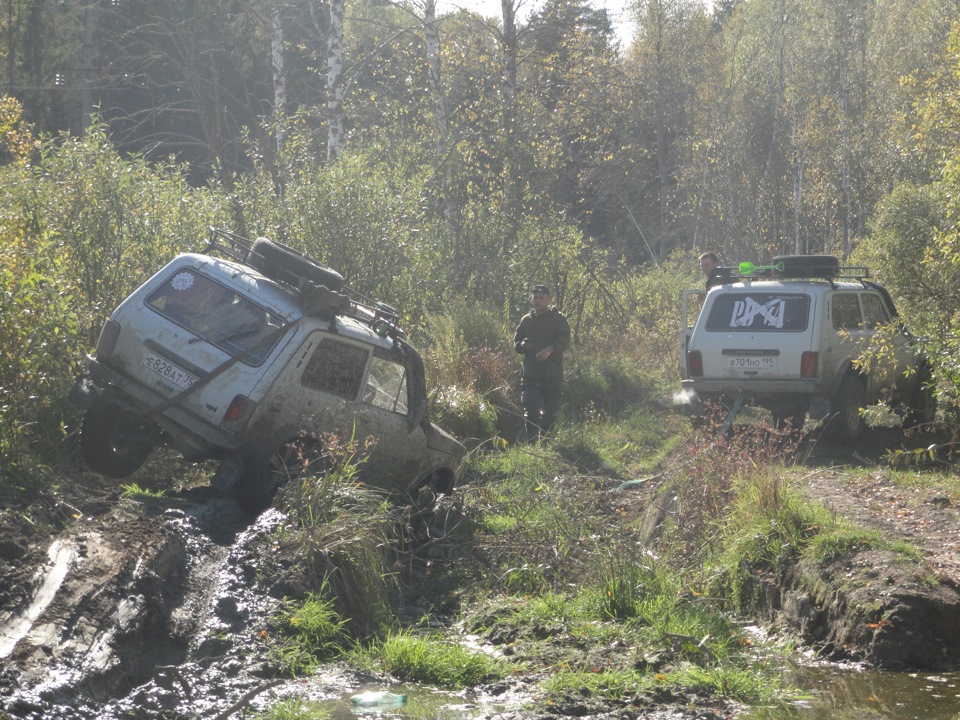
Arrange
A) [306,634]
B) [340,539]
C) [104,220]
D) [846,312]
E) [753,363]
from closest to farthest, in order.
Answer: [306,634]
[340,539]
[104,220]
[753,363]
[846,312]

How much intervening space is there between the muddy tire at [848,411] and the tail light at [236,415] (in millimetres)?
7682

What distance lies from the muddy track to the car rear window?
7.47 m

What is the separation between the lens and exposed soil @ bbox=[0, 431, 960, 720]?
514 centimetres

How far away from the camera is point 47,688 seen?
485cm

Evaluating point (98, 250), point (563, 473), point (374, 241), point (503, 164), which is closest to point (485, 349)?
point (374, 241)

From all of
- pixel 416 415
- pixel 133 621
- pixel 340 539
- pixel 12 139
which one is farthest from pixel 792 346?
pixel 12 139

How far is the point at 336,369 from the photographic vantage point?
28.9 feet

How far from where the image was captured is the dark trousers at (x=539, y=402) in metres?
13.8

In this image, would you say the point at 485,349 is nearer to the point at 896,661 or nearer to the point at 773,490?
the point at 773,490

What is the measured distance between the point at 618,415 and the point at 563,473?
184 inches

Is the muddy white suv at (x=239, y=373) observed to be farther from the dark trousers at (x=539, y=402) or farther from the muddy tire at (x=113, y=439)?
the dark trousers at (x=539, y=402)

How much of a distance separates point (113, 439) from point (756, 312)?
7.56m

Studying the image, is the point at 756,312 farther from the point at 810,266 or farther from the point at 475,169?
the point at 475,169

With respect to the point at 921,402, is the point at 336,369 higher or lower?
higher
